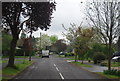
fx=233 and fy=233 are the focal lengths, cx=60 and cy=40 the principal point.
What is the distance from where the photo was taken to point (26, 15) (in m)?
24.4

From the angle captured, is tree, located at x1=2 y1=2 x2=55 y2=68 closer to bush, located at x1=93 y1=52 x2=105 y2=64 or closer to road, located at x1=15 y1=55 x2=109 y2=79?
road, located at x1=15 y1=55 x2=109 y2=79

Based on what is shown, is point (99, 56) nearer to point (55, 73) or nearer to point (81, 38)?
point (81, 38)

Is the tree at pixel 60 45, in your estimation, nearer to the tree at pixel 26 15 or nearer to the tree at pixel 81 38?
the tree at pixel 81 38

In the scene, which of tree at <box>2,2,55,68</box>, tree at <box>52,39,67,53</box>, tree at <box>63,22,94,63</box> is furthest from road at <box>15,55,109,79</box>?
tree at <box>52,39,67,53</box>

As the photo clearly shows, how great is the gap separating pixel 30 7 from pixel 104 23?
7496mm

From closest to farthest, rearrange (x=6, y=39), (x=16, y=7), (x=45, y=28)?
(x=16, y=7) < (x=45, y=28) < (x=6, y=39)

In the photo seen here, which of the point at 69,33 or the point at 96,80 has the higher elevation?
the point at 69,33

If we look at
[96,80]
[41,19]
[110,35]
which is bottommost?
[96,80]

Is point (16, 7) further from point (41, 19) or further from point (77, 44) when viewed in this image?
point (77, 44)

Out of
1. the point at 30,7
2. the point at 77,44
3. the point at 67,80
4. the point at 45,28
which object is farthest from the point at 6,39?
the point at 67,80

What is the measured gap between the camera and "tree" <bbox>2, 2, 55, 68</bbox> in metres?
22.7

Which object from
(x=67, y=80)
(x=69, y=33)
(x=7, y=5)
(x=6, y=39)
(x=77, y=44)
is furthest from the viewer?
(x=69, y=33)

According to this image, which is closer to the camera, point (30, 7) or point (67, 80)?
point (67, 80)

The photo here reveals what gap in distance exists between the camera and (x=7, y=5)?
70.2 ft
